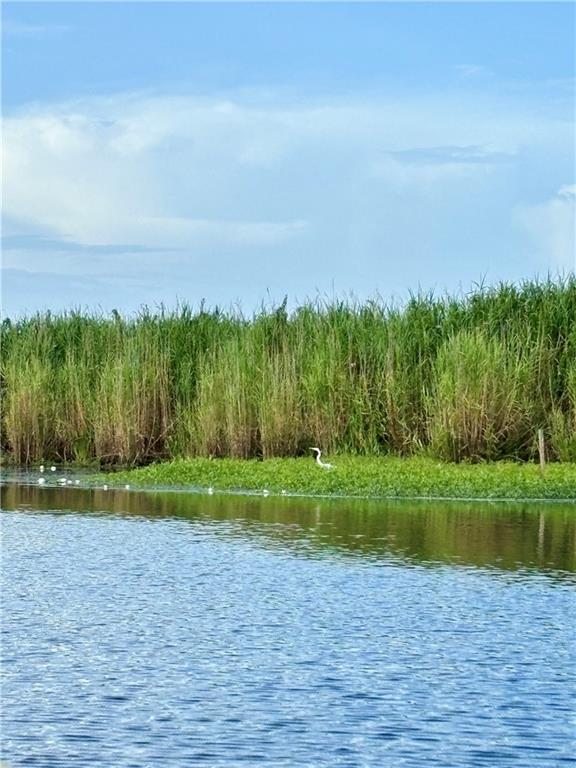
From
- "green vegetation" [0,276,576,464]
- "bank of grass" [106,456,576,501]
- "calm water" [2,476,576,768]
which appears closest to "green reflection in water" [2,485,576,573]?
"calm water" [2,476,576,768]

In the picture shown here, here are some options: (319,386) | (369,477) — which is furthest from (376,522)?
(319,386)

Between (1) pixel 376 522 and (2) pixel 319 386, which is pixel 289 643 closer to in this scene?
(1) pixel 376 522

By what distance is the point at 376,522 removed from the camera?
624 inches

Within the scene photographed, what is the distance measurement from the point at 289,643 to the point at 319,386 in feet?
40.5

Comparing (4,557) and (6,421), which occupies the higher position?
(6,421)

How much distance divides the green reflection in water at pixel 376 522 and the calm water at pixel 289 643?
0.21 feet

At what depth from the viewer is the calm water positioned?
287 inches

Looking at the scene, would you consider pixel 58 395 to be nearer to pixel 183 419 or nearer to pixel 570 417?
pixel 183 419

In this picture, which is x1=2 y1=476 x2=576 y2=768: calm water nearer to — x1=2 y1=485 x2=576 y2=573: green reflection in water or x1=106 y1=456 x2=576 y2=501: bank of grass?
x1=2 y1=485 x2=576 y2=573: green reflection in water

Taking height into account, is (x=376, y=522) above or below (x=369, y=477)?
below

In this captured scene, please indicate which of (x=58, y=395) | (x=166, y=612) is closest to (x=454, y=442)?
(x=58, y=395)

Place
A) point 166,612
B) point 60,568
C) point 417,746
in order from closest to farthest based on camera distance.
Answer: point 417,746 < point 166,612 < point 60,568

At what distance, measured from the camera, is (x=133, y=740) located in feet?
23.8

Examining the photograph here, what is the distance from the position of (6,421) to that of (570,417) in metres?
9.58
